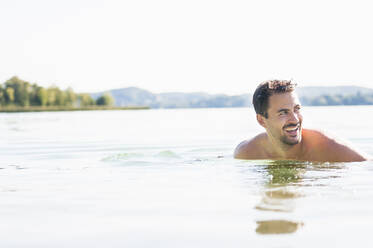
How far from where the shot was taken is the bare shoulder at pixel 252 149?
7.62 metres

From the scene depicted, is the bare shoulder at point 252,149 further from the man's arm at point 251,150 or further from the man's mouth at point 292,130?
the man's mouth at point 292,130

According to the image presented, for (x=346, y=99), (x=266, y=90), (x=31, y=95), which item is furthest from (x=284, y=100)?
(x=346, y=99)

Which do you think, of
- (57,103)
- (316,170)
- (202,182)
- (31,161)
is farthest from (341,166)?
(57,103)

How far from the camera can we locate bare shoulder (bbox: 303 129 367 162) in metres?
6.86

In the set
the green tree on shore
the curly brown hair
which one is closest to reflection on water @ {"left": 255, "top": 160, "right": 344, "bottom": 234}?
the curly brown hair

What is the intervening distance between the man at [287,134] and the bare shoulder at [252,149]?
0.6 inches

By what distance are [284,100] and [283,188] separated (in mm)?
1759

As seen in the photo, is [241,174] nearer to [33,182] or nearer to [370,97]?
[33,182]

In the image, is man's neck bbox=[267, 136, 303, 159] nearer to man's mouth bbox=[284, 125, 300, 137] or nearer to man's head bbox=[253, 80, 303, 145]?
man's head bbox=[253, 80, 303, 145]

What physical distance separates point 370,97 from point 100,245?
183204mm

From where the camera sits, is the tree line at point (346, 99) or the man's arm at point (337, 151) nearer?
the man's arm at point (337, 151)

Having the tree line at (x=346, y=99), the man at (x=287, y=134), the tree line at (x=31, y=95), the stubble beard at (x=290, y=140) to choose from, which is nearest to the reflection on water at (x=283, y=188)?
the man at (x=287, y=134)

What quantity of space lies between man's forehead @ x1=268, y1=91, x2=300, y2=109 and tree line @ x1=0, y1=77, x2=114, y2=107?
146 m

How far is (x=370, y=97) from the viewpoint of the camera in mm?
175250
